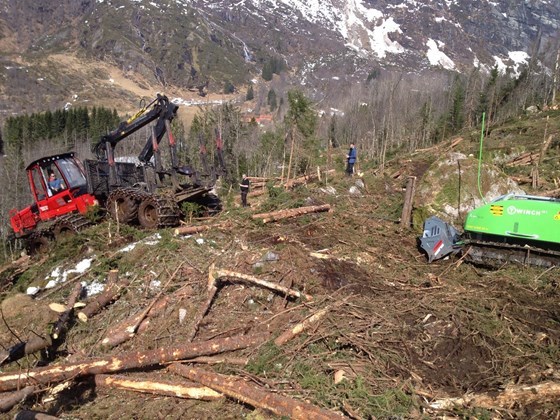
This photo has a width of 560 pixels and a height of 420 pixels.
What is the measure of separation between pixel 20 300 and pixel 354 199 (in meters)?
9.13

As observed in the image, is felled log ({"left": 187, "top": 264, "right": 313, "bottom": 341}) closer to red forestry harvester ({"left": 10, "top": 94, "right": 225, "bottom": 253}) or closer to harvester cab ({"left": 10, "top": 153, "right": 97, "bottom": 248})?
red forestry harvester ({"left": 10, "top": 94, "right": 225, "bottom": 253})

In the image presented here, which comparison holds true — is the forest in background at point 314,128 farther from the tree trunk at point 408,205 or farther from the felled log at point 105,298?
the felled log at point 105,298

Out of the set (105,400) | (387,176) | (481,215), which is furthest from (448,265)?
(387,176)

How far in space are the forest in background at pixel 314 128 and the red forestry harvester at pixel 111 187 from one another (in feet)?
30.7

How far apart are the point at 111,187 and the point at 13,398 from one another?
26.9 feet

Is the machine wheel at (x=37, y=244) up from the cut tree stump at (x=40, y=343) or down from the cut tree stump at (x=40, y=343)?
down

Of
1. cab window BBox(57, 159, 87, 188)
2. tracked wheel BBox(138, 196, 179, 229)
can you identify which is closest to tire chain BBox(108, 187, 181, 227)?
tracked wheel BBox(138, 196, 179, 229)

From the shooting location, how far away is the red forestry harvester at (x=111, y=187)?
1152cm

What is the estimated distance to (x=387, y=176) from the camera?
57.8ft

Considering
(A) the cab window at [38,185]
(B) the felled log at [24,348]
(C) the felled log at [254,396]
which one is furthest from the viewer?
(A) the cab window at [38,185]

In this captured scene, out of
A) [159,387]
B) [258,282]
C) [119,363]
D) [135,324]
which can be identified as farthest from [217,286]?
[159,387]

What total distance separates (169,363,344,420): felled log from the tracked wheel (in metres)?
6.07

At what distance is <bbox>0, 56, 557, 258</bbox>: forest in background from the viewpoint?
31328 millimetres

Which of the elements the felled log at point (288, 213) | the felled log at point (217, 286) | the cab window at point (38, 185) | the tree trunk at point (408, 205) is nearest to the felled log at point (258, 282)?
the felled log at point (217, 286)
